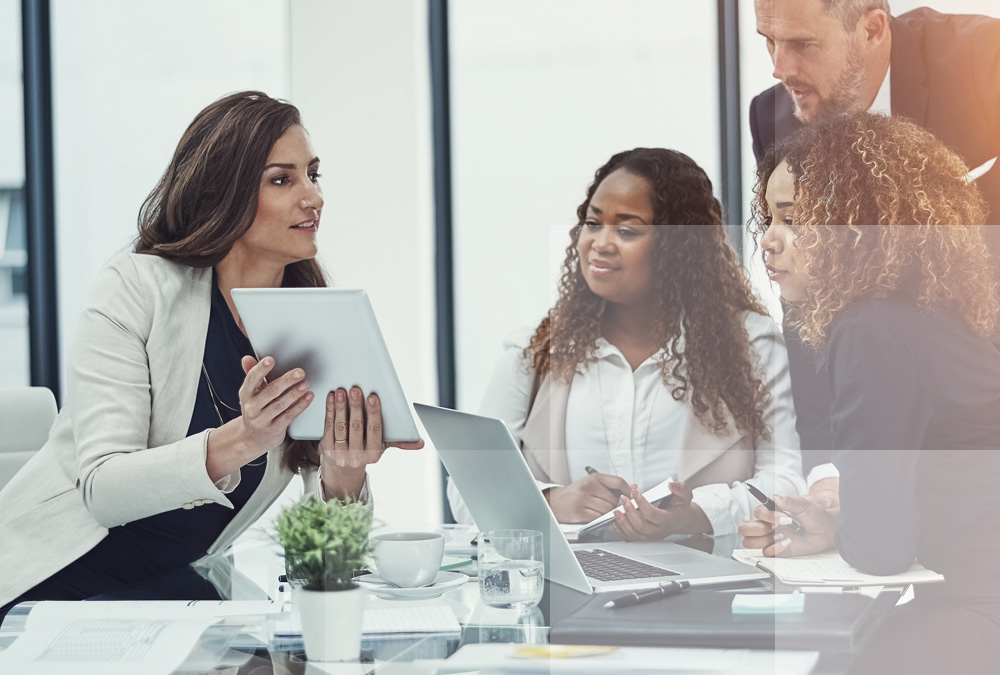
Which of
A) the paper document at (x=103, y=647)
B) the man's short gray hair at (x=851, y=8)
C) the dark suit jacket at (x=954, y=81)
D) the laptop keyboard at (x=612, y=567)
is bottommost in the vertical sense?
the paper document at (x=103, y=647)

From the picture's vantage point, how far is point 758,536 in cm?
127

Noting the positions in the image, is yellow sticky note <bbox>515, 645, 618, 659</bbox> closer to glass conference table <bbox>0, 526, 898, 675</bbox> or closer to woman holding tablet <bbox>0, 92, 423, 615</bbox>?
glass conference table <bbox>0, 526, 898, 675</bbox>

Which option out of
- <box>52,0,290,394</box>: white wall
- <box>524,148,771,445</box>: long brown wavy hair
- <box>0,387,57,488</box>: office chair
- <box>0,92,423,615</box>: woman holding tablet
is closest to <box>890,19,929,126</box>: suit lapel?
<box>524,148,771,445</box>: long brown wavy hair

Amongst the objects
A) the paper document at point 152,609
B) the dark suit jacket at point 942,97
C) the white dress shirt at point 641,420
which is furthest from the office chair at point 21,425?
the dark suit jacket at point 942,97

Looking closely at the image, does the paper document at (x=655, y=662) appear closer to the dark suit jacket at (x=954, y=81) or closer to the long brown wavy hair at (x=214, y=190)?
the long brown wavy hair at (x=214, y=190)

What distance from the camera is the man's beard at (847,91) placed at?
5.26ft

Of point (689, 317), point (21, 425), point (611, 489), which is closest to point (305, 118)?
point (21, 425)

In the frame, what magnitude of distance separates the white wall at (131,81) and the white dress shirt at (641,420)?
5.57ft

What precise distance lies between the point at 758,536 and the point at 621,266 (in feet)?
2.38

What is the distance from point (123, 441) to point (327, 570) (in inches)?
28.3

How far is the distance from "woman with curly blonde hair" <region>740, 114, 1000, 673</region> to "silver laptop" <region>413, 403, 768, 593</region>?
0.16 m

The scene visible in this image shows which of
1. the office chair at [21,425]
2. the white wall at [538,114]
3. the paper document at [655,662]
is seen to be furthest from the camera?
the white wall at [538,114]

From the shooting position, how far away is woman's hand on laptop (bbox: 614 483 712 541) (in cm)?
132

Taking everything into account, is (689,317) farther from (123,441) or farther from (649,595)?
(123,441)
